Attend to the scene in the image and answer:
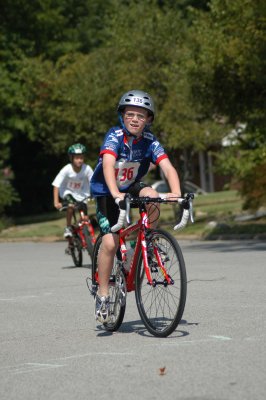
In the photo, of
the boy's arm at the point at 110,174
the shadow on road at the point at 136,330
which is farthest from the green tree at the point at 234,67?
the boy's arm at the point at 110,174

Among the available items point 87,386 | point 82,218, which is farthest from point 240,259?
point 87,386

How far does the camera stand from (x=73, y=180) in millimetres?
→ 18016

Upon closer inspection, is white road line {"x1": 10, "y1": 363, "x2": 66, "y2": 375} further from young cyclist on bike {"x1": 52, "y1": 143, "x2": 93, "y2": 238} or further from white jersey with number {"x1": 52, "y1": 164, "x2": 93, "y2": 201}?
white jersey with number {"x1": 52, "y1": 164, "x2": 93, "y2": 201}

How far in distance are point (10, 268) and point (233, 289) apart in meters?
6.87

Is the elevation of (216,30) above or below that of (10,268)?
above

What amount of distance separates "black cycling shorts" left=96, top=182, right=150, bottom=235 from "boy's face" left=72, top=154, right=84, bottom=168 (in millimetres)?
8232

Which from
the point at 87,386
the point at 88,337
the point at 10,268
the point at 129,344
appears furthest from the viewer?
the point at 10,268

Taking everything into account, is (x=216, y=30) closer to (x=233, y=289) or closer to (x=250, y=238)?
(x=250, y=238)

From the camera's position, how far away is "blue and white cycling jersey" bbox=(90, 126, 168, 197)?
9.20 meters

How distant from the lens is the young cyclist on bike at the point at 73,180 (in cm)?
1770

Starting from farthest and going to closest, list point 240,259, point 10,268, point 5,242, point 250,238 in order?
1. point 5,242
2. point 250,238
3. point 10,268
4. point 240,259

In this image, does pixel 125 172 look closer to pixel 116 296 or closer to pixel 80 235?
pixel 116 296

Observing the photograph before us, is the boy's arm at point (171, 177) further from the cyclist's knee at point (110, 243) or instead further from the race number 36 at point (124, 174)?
the cyclist's knee at point (110, 243)

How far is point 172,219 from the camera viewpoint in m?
34.9
